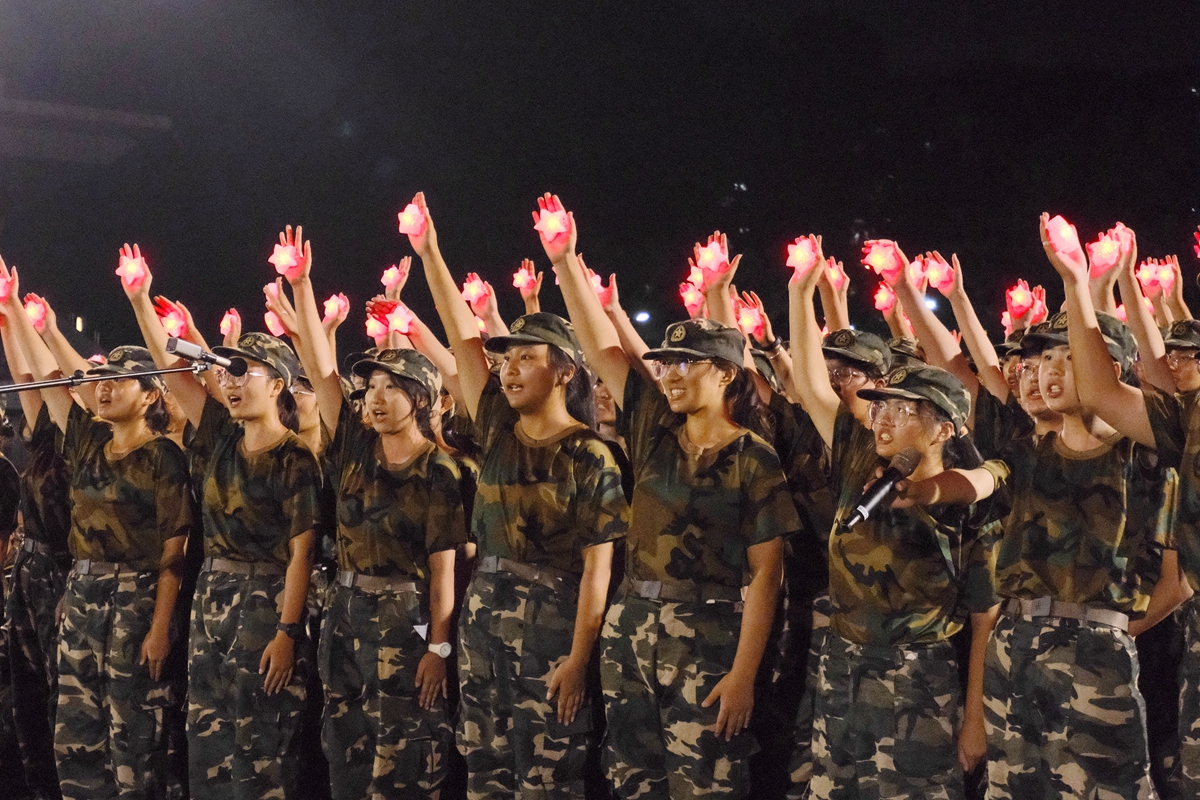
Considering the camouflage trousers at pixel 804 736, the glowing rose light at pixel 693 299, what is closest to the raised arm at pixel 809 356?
the camouflage trousers at pixel 804 736

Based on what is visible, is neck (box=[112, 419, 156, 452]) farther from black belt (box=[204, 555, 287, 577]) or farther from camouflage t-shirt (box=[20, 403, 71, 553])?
black belt (box=[204, 555, 287, 577])

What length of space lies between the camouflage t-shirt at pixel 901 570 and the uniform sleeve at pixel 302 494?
1.82m

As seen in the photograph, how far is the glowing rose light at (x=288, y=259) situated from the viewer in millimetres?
4266

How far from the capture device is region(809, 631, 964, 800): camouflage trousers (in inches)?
129

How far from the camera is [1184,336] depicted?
405cm

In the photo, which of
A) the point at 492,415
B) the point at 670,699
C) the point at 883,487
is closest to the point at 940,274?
the point at 492,415

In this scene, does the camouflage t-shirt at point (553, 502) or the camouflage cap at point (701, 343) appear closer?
the camouflage cap at point (701, 343)

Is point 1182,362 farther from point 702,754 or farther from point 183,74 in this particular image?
Result: point 183,74

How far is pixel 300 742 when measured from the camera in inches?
170

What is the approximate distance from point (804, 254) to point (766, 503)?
0.73m

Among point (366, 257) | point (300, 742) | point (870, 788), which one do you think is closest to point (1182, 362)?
point (870, 788)

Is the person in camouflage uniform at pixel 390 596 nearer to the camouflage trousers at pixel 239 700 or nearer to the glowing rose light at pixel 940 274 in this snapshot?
the camouflage trousers at pixel 239 700

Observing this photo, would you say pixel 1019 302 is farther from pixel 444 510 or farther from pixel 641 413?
pixel 444 510

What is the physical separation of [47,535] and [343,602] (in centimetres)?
169
